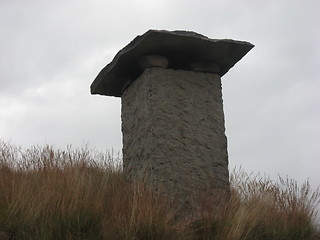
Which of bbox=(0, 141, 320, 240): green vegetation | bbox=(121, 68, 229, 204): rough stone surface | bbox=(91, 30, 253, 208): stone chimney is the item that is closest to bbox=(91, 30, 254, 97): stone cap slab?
bbox=(91, 30, 253, 208): stone chimney

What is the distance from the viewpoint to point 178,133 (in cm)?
561

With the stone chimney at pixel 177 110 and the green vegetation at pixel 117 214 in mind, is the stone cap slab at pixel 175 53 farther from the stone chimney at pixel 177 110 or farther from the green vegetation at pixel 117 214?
the green vegetation at pixel 117 214

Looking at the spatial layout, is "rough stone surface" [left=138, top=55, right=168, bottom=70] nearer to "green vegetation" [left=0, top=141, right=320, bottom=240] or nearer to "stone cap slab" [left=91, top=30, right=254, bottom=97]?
"stone cap slab" [left=91, top=30, right=254, bottom=97]

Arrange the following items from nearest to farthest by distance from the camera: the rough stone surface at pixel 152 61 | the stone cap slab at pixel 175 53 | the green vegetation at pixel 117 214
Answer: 1. the green vegetation at pixel 117 214
2. the stone cap slab at pixel 175 53
3. the rough stone surface at pixel 152 61

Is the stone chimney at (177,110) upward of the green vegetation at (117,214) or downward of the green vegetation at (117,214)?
upward

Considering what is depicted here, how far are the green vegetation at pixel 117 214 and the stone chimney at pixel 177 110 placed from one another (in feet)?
0.94

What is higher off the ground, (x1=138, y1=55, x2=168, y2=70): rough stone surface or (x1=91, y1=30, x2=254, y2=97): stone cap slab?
(x1=91, y1=30, x2=254, y2=97): stone cap slab

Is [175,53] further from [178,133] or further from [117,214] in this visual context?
[117,214]

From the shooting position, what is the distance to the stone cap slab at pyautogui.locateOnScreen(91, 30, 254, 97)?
18.1 feet

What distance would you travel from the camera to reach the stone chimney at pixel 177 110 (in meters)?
5.46

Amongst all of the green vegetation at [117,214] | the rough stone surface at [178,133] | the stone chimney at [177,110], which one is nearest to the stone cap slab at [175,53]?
the stone chimney at [177,110]

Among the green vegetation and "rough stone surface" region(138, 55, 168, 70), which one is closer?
the green vegetation

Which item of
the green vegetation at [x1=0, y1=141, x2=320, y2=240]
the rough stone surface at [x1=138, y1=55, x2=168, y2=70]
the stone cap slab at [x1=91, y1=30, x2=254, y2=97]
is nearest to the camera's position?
the green vegetation at [x1=0, y1=141, x2=320, y2=240]

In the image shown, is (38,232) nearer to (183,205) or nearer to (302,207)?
(183,205)
